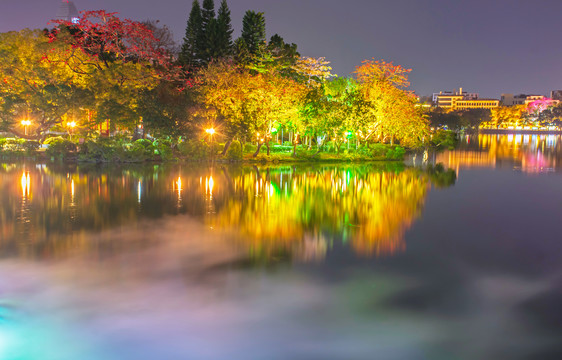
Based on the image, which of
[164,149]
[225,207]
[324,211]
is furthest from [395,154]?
[225,207]

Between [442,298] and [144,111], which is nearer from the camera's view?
[442,298]

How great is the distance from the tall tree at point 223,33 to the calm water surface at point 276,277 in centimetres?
2933

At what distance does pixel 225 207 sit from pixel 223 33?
33.2 m

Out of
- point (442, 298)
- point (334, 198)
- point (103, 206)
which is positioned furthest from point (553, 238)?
point (103, 206)

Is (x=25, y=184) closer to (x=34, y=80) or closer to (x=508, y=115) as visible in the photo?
(x=34, y=80)

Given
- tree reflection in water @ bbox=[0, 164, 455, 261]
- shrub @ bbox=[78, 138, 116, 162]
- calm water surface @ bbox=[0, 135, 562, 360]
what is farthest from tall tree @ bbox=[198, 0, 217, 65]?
calm water surface @ bbox=[0, 135, 562, 360]

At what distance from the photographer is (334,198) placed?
51.8 feet

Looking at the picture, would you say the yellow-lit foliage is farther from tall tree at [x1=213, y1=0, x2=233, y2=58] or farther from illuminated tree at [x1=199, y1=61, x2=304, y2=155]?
tall tree at [x1=213, y1=0, x2=233, y2=58]

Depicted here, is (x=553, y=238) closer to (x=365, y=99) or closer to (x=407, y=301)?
(x=407, y=301)

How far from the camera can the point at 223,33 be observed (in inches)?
1724

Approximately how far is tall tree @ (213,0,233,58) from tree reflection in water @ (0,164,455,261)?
2182 cm

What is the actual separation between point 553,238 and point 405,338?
6905 millimetres

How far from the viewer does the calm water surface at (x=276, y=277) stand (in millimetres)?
5551

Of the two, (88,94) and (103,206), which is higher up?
(88,94)
